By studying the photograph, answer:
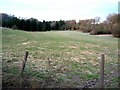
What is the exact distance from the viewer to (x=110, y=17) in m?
41.2

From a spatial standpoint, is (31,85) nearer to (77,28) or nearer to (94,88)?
(94,88)

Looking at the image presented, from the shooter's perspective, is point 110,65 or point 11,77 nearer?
point 11,77

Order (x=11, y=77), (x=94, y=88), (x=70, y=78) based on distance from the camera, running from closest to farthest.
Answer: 1. (x=94, y=88)
2. (x=11, y=77)
3. (x=70, y=78)

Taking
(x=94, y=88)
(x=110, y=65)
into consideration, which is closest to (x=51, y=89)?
(x=94, y=88)

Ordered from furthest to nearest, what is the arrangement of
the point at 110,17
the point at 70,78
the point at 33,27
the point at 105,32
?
the point at 33,27 < the point at 105,32 < the point at 110,17 < the point at 70,78

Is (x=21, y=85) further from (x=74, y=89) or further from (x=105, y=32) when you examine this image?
(x=105, y=32)

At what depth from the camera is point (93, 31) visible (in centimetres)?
5497

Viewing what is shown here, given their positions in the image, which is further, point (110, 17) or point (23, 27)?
point (23, 27)

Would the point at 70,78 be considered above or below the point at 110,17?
below

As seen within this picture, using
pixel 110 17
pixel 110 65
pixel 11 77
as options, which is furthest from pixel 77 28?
pixel 11 77

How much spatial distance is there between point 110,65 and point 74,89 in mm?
5576

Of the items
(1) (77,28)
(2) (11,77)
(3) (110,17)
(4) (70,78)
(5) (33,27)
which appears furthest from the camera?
(1) (77,28)

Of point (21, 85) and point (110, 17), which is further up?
point (110, 17)

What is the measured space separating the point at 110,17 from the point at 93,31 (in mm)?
13931
